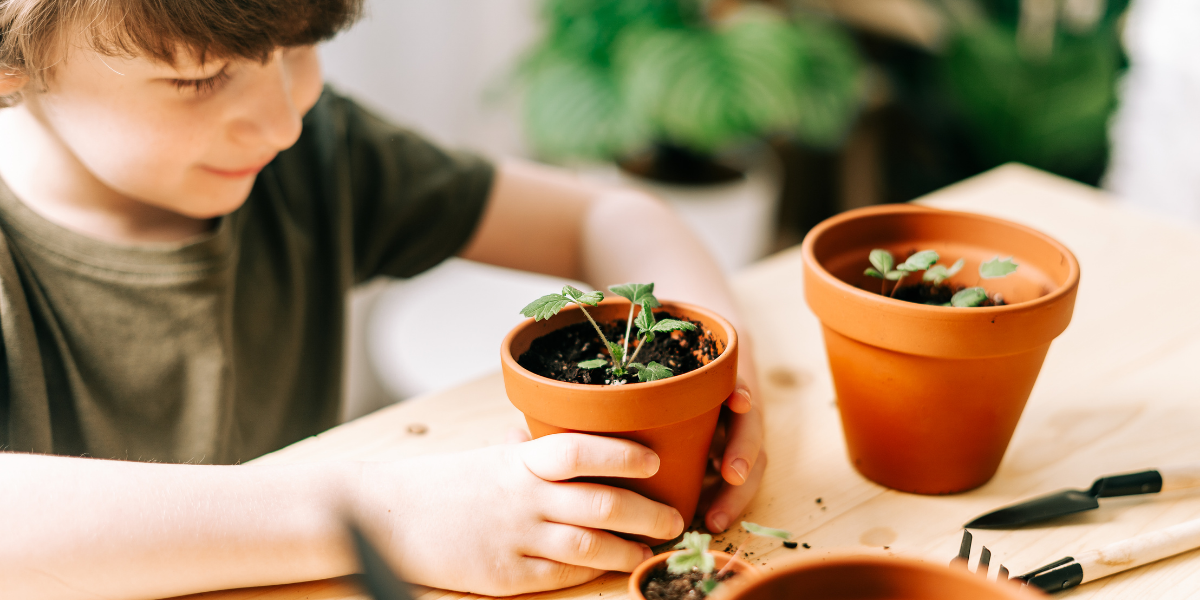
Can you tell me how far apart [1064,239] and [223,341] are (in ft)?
2.87

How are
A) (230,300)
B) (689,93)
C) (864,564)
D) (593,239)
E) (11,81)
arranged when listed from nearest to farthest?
1. (864,564)
2. (11,81)
3. (230,300)
4. (593,239)
5. (689,93)

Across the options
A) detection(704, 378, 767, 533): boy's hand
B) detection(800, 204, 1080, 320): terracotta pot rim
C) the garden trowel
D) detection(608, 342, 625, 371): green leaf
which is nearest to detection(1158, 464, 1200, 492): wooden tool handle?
the garden trowel

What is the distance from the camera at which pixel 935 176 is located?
227 centimetres

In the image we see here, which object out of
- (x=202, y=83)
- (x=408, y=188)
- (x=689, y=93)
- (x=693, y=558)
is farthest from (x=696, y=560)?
(x=689, y=93)

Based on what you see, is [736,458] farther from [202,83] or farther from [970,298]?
[202,83]

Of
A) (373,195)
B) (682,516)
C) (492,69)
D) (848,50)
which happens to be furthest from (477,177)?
(848,50)

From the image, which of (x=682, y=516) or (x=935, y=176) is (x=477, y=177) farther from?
(x=935, y=176)

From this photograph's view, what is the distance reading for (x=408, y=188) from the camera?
989 mm

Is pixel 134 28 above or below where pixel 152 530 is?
above

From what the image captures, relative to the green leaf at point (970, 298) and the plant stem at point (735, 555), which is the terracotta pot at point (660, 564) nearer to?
the plant stem at point (735, 555)

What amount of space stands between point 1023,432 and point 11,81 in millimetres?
765

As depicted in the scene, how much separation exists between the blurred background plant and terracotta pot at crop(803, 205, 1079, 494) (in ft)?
3.55

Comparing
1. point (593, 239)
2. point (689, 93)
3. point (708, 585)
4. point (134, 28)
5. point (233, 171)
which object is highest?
point (134, 28)

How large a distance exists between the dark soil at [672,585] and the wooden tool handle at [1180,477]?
32cm
